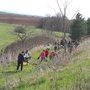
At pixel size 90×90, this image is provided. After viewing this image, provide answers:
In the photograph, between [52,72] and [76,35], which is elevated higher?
[76,35]

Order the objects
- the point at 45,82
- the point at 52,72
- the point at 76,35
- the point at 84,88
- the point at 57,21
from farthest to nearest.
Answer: the point at 57,21 < the point at 76,35 < the point at 52,72 < the point at 45,82 < the point at 84,88

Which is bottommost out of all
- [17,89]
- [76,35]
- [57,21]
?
[17,89]

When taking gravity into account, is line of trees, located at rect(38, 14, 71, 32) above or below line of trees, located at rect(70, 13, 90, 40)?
above

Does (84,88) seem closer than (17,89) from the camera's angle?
Yes

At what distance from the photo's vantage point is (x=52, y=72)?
1695 centimetres

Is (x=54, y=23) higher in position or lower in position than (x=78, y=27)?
higher

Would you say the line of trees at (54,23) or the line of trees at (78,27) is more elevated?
the line of trees at (54,23)

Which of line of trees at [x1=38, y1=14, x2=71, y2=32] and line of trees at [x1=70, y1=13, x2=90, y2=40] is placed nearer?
line of trees at [x1=70, y1=13, x2=90, y2=40]

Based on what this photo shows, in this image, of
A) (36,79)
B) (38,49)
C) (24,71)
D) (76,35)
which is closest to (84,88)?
(36,79)

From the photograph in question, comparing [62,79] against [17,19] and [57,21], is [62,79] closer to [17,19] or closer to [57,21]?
[57,21]

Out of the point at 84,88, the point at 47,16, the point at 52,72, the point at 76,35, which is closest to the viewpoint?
the point at 84,88

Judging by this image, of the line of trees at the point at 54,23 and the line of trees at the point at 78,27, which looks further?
the line of trees at the point at 54,23

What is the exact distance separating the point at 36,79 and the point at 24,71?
342 inches

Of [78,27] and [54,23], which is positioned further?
[54,23]
